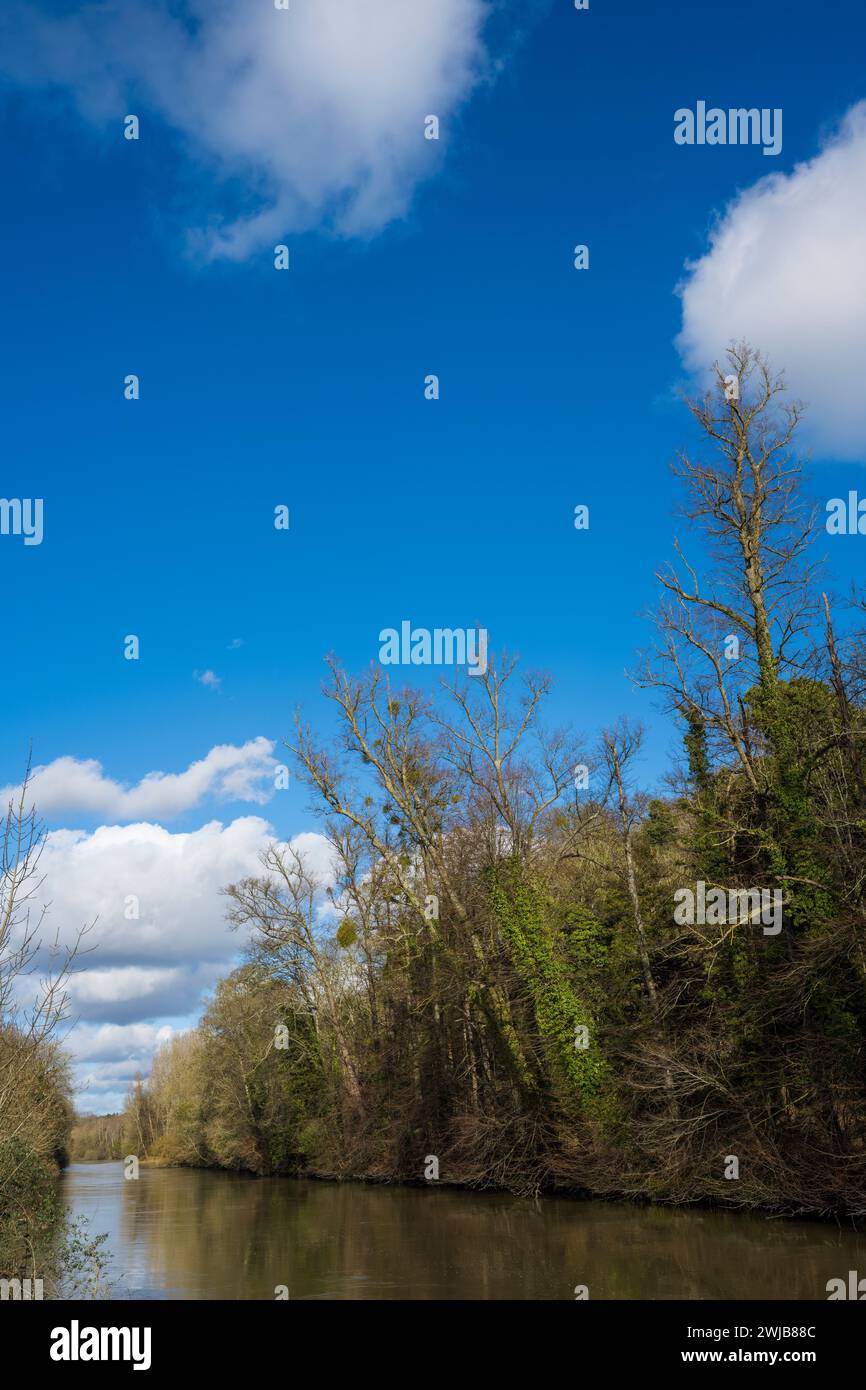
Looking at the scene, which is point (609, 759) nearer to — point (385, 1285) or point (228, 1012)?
point (385, 1285)

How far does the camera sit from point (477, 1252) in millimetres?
18859

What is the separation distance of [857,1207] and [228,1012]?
4050 cm

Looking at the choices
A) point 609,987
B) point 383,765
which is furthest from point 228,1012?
point 609,987

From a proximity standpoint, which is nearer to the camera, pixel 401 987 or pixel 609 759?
pixel 609 759

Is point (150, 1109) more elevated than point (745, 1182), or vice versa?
point (745, 1182)

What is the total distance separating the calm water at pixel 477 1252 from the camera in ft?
49.1

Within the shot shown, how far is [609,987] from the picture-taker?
88.4 feet

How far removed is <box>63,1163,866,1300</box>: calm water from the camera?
14953 millimetres
